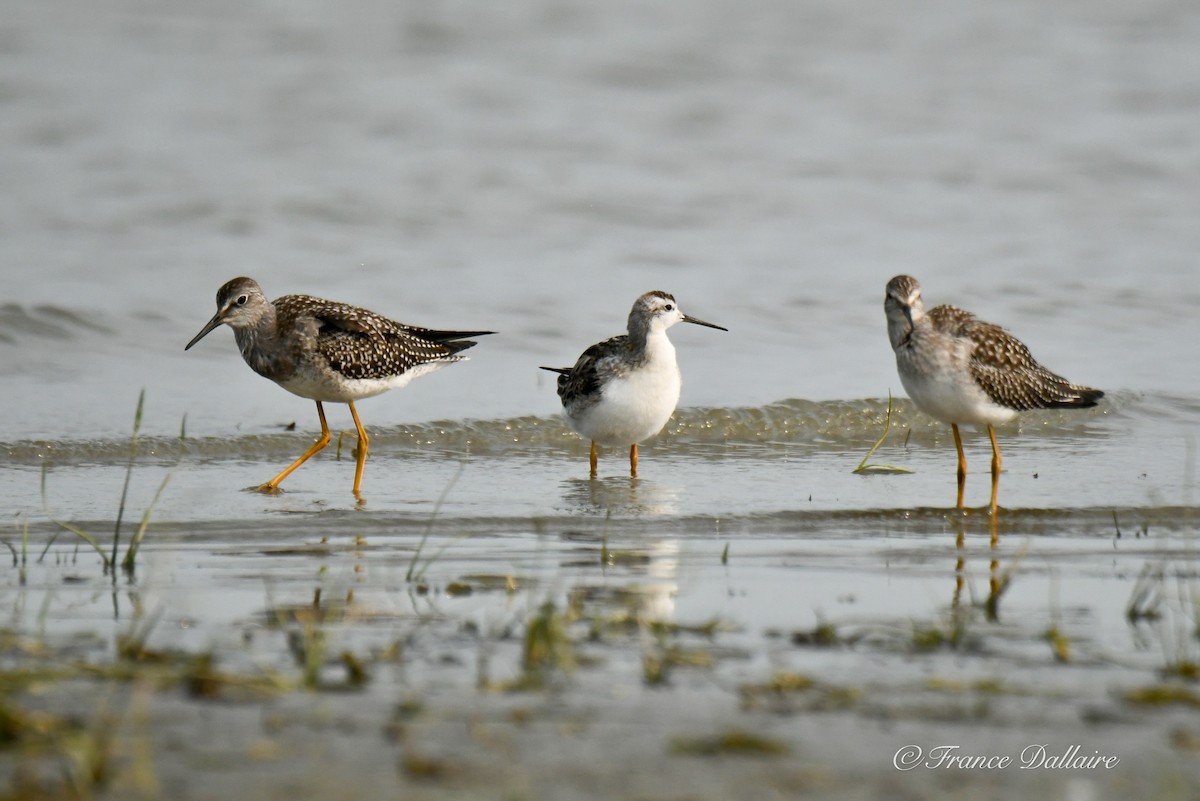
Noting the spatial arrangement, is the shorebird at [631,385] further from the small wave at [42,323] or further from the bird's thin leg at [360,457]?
the small wave at [42,323]

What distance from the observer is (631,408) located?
9203 millimetres

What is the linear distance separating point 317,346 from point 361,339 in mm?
351

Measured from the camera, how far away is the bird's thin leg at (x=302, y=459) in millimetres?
8734

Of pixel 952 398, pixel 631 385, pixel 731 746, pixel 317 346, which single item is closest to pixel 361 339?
pixel 317 346

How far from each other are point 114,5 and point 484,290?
9.62 m

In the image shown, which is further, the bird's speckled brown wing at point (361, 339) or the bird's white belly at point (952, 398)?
the bird's speckled brown wing at point (361, 339)

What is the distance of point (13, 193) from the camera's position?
15484 mm

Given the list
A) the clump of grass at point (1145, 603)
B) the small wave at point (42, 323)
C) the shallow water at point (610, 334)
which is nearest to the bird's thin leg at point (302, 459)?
the shallow water at point (610, 334)

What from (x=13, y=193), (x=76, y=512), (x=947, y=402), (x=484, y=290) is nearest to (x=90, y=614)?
(x=76, y=512)

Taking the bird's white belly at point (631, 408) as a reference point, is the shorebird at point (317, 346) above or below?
above

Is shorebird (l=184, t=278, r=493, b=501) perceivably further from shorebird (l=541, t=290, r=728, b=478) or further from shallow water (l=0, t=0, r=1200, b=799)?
shorebird (l=541, t=290, r=728, b=478)

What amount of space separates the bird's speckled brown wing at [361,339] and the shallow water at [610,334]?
0.57 metres

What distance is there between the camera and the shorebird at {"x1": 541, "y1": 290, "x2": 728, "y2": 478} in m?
9.24

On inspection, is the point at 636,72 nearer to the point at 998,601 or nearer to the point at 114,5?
the point at 114,5
